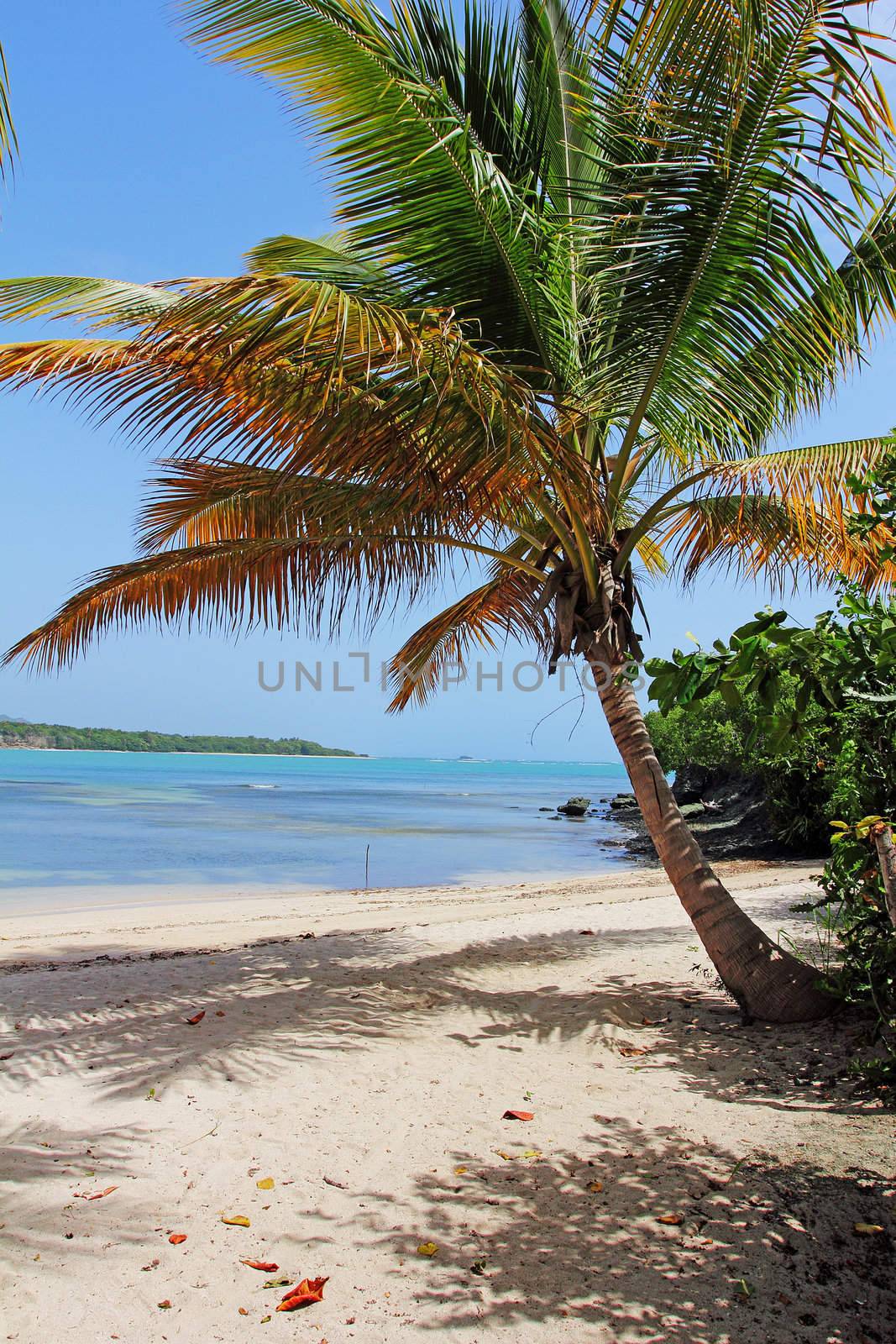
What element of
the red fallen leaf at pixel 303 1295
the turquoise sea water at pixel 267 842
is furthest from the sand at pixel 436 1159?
the turquoise sea water at pixel 267 842

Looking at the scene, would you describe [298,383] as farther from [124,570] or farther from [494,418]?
[124,570]

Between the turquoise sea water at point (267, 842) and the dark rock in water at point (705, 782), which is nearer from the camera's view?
the turquoise sea water at point (267, 842)

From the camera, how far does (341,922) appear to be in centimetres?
1019

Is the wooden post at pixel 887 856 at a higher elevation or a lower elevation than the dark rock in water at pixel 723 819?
higher

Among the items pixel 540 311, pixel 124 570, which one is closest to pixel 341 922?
pixel 124 570

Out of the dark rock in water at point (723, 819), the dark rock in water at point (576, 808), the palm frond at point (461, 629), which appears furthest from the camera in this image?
the dark rock in water at point (576, 808)

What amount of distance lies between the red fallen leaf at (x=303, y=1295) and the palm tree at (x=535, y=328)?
3129mm

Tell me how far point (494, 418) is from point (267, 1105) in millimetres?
3361

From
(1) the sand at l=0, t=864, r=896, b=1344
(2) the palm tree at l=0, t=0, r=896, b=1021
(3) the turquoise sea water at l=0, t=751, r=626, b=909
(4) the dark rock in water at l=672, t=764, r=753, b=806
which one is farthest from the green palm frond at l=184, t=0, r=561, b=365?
(4) the dark rock in water at l=672, t=764, r=753, b=806

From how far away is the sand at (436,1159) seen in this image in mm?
2520

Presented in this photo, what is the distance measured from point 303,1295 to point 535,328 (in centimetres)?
475

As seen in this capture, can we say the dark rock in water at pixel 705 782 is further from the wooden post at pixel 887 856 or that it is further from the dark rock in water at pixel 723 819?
the wooden post at pixel 887 856

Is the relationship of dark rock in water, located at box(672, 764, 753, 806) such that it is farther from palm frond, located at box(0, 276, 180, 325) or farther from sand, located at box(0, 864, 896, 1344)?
palm frond, located at box(0, 276, 180, 325)

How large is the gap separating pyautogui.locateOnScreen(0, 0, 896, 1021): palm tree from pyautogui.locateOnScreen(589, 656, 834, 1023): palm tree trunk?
18 millimetres
